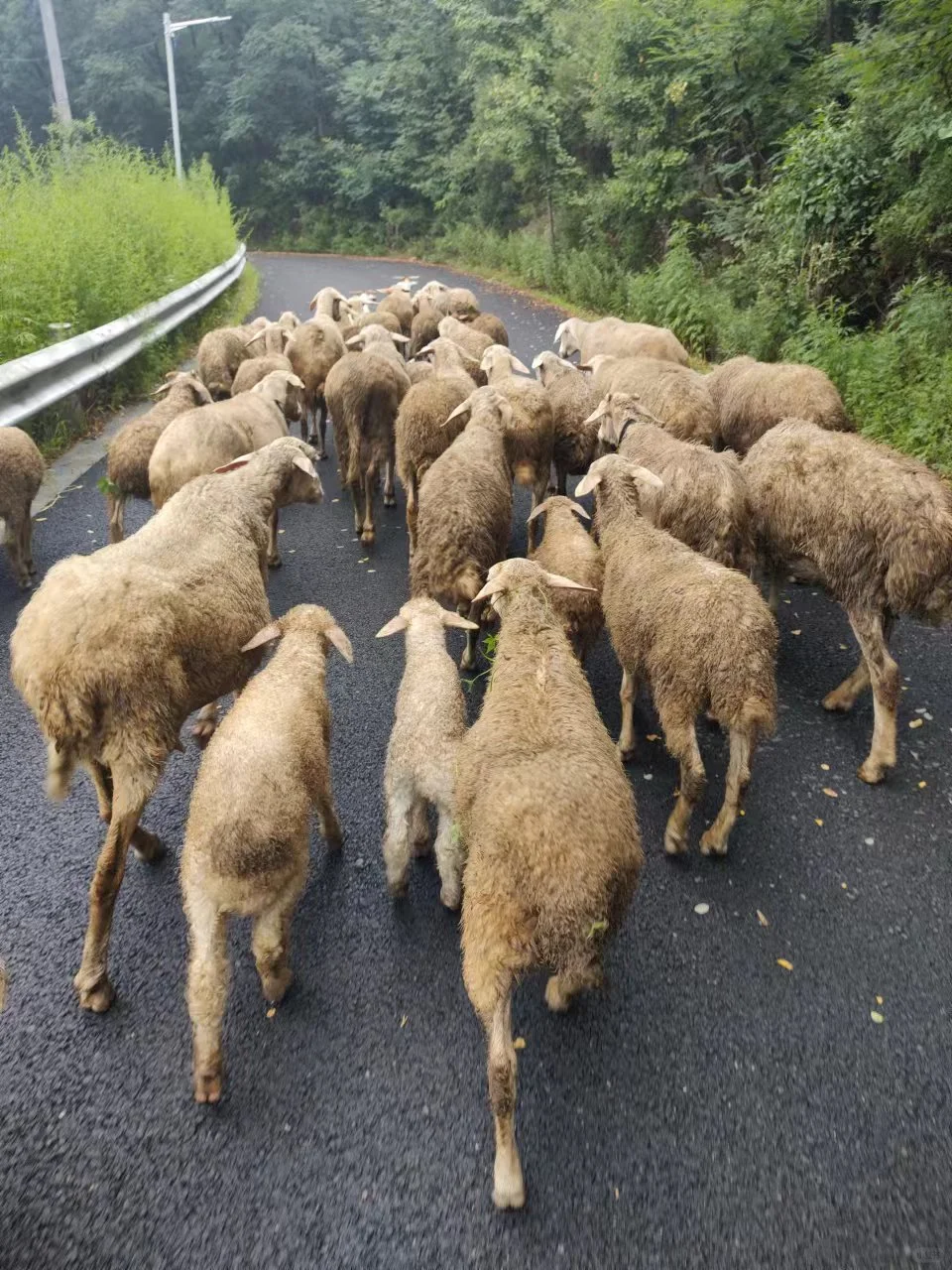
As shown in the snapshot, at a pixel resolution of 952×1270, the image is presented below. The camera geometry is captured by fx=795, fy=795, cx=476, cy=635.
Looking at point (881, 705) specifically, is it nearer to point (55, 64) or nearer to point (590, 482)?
point (590, 482)

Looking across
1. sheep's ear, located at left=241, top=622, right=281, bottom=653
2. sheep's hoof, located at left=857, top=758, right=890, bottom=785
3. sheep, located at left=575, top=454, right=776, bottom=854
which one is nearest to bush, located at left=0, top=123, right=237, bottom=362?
sheep's ear, located at left=241, top=622, right=281, bottom=653

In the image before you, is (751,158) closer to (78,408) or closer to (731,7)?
(731,7)

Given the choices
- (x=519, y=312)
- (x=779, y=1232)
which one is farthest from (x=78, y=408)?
(x=519, y=312)

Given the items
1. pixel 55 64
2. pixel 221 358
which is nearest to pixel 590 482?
pixel 221 358

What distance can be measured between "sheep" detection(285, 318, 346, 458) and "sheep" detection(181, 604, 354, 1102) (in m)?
5.83

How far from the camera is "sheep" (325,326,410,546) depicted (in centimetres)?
670

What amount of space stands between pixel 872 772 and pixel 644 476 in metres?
2.24

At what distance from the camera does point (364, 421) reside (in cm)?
689

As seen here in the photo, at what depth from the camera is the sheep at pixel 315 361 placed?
8734mm

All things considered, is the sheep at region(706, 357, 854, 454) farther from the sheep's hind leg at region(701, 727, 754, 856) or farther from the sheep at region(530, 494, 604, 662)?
the sheep's hind leg at region(701, 727, 754, 856)

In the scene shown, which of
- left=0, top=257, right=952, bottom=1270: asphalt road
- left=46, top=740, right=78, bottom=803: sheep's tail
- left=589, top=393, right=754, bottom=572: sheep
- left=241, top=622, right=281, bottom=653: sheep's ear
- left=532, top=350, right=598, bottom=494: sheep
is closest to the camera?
left=0, top=257, right=952, bottom=1270: asphalt road

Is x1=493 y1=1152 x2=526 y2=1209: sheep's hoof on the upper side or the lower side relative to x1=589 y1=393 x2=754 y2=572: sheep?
lower

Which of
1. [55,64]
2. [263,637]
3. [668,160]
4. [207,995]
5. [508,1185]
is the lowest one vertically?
[508,1185]

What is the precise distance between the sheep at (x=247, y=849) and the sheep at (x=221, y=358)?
657 centimetres
